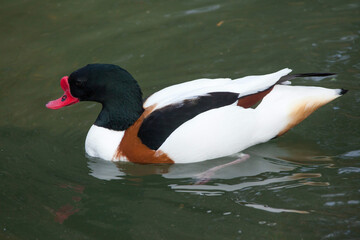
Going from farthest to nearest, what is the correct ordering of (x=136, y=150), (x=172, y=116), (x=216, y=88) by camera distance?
(x=216, y=88) < (x=136, y=150) < (x=172, y=116)

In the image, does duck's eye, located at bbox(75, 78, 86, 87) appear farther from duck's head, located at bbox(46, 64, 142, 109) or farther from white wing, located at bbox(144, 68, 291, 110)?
white wing, located at bbox(144, 68, 291, 110)

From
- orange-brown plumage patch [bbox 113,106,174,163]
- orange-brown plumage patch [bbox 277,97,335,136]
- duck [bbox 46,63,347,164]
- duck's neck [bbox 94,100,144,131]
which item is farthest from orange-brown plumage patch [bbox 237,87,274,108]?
duck's neck [bbox 94,100,144,131]

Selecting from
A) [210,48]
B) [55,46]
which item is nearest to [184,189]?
[210,48]

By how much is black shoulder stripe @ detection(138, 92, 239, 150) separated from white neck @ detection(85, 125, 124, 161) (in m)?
0.33

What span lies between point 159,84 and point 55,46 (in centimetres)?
195

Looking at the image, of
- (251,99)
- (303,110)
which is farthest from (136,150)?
(303,110)

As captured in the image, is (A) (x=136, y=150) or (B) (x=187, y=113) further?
(A) (x=136, y=150)

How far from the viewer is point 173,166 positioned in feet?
16.6

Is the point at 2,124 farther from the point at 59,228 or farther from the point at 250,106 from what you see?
the point at 250,106

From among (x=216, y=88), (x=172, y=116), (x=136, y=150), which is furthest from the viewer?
(x=216, y=88)

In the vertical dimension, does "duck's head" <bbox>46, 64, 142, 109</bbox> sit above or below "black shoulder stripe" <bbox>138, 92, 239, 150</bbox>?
above

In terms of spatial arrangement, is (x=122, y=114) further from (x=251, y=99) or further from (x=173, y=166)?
(x=251, y=99)

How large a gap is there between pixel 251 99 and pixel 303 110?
520mm

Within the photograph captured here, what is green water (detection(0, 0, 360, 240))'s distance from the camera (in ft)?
13.9
